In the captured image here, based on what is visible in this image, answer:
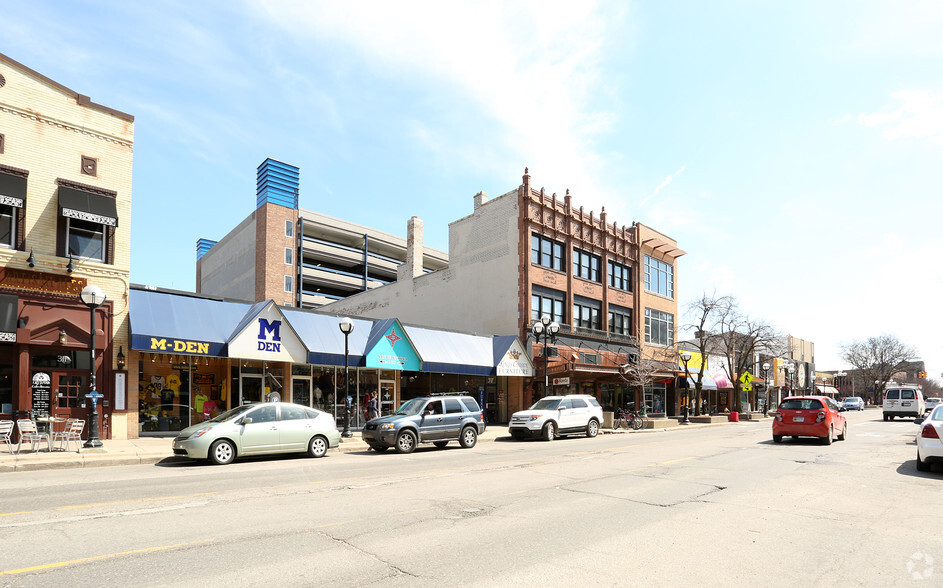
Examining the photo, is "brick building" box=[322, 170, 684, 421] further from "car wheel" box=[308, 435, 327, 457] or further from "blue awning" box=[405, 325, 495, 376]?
"car wheel" box=[308, 435, 327, 457]

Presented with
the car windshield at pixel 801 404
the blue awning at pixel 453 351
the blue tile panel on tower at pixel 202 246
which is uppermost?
the blue tile panel on tower at pixel 202 246

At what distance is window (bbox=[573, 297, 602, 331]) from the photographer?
124 ft

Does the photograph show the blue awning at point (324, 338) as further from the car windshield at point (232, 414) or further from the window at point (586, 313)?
the window at point (586, 313)

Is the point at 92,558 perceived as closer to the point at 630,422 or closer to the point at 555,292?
the point at 630,422

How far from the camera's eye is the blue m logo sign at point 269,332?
22.0 m

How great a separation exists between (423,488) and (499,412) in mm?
22492

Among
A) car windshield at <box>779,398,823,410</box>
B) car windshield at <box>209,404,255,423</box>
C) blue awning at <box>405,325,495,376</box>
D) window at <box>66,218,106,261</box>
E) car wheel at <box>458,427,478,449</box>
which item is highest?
window at <box>66,218,106,261</box>

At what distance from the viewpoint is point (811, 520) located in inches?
339

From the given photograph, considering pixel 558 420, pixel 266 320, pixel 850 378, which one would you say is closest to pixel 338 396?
pixel 266 320

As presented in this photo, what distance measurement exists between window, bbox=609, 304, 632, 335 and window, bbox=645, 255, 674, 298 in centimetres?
374

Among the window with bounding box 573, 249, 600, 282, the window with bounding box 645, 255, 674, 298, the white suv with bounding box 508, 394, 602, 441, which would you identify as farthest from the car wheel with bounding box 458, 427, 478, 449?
the window with bounding box 645, 255, 674, 298

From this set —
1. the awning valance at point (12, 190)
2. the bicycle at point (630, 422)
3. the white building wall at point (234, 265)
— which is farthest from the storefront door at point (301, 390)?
the white building wall at point (234, 265)

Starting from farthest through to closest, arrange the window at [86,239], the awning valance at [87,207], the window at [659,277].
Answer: the window at [659,277]
the window at [86,239]
the awning valance at [87,207]

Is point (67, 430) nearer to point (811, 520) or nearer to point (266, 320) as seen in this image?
point (266, 320)
